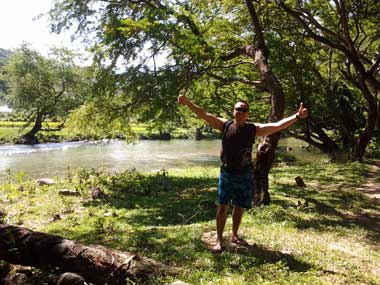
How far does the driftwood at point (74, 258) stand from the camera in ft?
17.4

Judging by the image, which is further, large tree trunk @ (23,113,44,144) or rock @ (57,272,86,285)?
large tree trunk @ (23,113,44,144)

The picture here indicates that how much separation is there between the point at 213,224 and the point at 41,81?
44.6 m

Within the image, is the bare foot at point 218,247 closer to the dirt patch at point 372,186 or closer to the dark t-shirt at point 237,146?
the dark t-shirt at point 237,146

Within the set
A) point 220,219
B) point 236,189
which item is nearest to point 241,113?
point 236,189

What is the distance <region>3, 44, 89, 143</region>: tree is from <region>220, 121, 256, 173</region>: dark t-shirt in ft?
139

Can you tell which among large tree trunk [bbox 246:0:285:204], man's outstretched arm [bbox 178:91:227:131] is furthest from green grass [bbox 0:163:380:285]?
man's outstretched arm [bbox 178:91:227:131]

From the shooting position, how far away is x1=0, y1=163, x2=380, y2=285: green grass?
5.72 metres

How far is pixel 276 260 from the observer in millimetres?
6055

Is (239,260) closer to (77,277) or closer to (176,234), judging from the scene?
(176,234)

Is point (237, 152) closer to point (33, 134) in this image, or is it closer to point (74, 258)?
point (74, 258)

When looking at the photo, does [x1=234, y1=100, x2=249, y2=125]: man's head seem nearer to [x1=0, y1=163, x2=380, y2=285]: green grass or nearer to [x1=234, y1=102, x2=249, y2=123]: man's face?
[x1=234, y1=102, x2=249, y2=123]: man's face

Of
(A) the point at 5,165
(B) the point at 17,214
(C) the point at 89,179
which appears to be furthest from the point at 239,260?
(A) the point at 5,165

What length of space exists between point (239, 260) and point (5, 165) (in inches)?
850

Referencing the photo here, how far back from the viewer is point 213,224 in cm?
816
